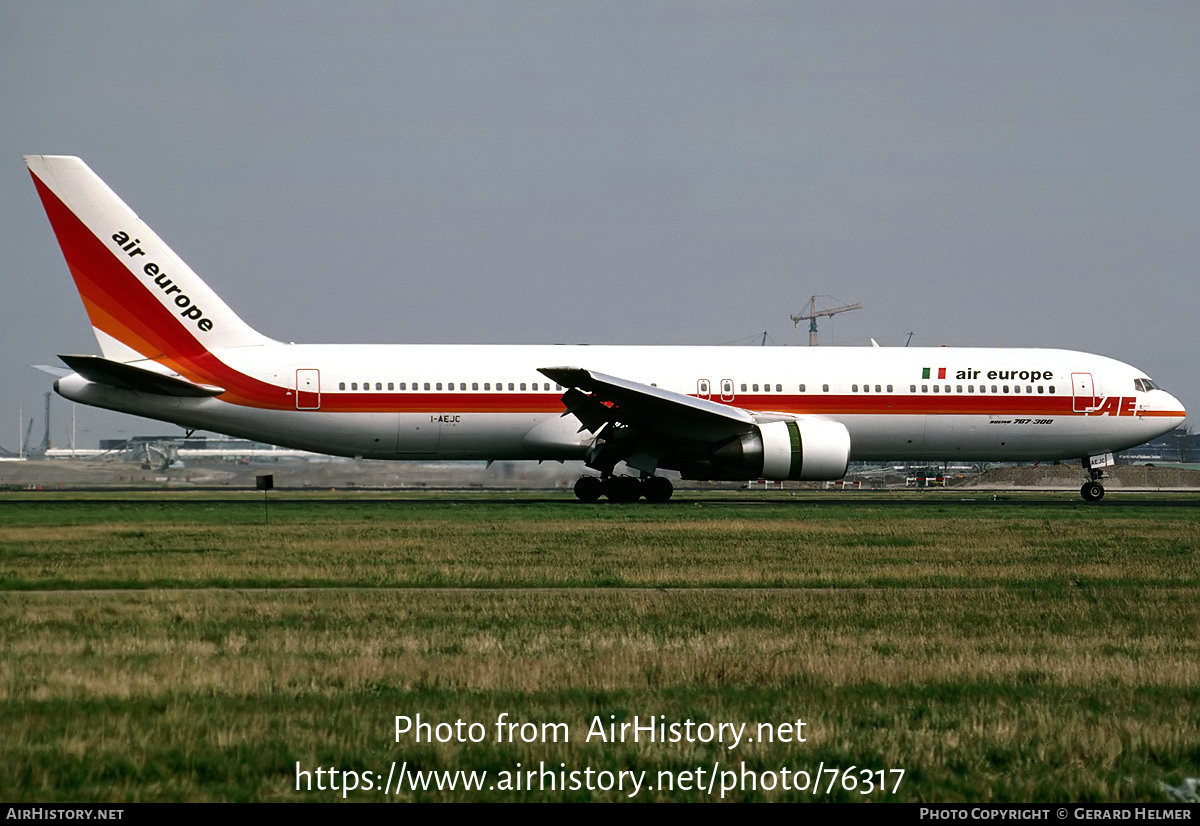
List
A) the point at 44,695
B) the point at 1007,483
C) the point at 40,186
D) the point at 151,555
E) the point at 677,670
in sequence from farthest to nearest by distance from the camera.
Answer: the point at 1007,483, the point at 40,186, the point at 151,555, the point at 677,670, the point at 44,695

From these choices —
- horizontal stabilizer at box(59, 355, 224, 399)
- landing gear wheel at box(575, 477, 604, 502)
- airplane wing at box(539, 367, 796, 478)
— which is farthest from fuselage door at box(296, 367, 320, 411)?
landing gear wheel at box(575, 477, 604, 502)

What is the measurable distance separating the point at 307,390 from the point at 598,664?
2391 centimetres

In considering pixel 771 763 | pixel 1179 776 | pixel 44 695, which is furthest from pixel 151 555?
pixel 1179 776

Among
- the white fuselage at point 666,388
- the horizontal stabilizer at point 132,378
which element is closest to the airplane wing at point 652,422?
the white fuselage at point 666,388

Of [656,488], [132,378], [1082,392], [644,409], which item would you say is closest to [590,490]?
[656,488]

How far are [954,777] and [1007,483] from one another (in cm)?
6852

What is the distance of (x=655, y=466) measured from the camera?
31.3m

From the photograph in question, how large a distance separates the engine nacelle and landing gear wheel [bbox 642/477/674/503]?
2599 millimetres

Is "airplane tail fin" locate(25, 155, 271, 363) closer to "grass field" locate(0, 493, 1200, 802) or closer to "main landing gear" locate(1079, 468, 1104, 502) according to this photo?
"grass field" locate(0, 493, 1200, 802)

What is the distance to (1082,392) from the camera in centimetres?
3559

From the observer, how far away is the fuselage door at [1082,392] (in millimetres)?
35500

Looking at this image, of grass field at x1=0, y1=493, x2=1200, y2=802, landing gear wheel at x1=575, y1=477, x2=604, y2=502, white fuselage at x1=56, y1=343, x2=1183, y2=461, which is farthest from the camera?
landing gear wheel at x1=575, y1=477, x2=604, y2=502

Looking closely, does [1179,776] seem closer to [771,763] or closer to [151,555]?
[771,763]

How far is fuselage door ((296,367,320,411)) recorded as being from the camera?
31.6 meters
